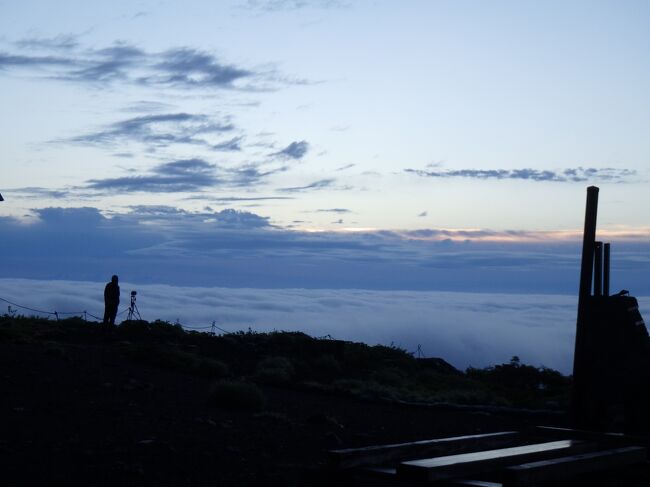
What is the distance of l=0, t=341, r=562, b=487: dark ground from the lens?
8547 mm

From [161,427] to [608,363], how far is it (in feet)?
18.6

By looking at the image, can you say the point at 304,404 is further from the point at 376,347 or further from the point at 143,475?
the point at 376,347

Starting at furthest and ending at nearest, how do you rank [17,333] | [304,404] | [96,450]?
[17,333]
[304,404]
[96,450]

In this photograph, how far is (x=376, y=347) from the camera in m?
28.5

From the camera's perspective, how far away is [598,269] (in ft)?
32.8

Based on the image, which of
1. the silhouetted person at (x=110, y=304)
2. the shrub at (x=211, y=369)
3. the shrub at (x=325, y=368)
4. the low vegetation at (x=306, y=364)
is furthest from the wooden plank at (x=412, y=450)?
the silhouetted person at (x=110, y=304)

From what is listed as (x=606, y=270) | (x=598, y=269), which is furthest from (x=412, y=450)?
(x=606, y=270)

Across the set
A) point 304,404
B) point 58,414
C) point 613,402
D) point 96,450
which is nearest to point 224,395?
point 304,404

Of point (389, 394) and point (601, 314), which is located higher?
point (601, 314)

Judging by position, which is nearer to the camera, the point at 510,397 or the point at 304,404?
the point at 304,404

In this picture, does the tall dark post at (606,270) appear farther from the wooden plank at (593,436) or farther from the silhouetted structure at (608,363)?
the wooden plank at (593,436)

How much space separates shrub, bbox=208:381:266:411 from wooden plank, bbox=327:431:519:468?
18.3 ft

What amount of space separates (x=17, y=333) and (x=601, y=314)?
15.8 metres

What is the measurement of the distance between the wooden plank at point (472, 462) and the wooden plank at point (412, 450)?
0.43m
